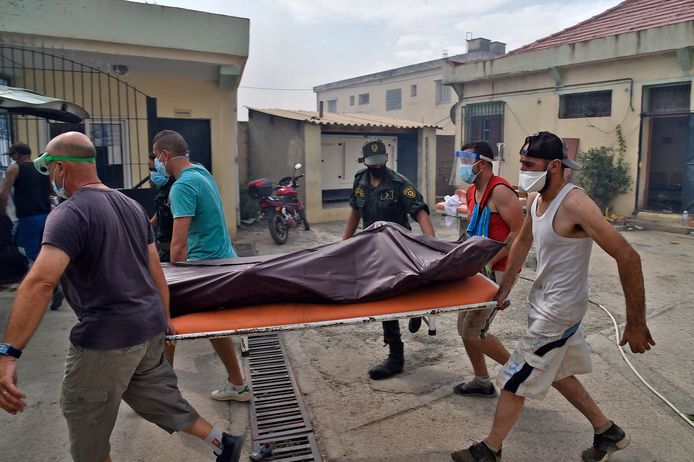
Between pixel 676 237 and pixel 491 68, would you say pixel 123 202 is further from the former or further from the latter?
pixel 491 68

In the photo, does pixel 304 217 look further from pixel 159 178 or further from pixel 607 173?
pixel 159 178

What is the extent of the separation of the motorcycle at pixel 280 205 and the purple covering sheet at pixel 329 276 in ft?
23.6

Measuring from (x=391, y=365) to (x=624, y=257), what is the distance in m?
2.13

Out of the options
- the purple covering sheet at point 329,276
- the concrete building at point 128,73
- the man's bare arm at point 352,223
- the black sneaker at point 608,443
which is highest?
the concrete building at point 128,73

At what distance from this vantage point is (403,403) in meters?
3.76

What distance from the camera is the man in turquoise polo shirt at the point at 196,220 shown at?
3.59 metres

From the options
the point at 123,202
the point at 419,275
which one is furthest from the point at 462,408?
the point at 123,202

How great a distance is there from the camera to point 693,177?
11617mm

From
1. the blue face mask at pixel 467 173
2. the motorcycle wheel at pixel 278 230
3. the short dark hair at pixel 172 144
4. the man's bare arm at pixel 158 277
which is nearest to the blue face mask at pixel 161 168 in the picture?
the short dark hair at pixel 172 144

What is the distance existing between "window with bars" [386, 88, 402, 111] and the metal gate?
24.3 m

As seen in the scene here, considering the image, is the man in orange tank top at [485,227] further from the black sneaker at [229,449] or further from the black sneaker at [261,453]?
the black sneaker at [229,449]

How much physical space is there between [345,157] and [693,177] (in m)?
8.05

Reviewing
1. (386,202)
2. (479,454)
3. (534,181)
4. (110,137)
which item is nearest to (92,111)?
(110,137)

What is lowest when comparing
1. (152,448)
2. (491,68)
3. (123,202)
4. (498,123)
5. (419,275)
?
(152,448)
